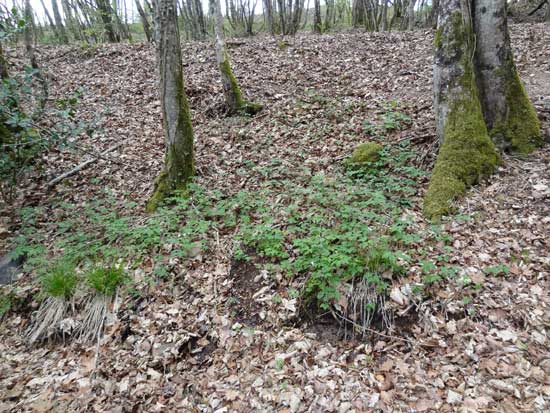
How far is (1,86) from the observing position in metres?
5.40

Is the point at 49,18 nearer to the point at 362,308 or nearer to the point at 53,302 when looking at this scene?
the point at 53,302

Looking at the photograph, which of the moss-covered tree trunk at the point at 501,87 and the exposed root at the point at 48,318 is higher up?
the moss-covered tree trunk at the point at 501,87

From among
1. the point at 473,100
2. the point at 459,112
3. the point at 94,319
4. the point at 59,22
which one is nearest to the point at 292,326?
the point at 94,319

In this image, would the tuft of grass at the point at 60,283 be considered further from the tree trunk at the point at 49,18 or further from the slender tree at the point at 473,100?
the tree trunk at the point at 49,18

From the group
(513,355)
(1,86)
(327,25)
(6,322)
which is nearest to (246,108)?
(1,86)

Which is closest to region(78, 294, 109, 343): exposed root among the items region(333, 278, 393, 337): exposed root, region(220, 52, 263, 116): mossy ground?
region(333, 278, 393, 337): exposed root

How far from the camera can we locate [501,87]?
16.6ft

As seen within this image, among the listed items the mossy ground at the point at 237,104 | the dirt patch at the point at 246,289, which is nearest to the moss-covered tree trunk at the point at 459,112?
the dirt patch at the point at 246,289

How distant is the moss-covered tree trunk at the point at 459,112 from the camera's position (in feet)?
15.5

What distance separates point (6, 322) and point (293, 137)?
5478 millimetres

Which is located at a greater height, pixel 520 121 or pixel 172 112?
pixel 172 112

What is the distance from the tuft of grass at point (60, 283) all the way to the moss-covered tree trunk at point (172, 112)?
1584mm

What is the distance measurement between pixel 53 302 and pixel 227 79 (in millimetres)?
5837

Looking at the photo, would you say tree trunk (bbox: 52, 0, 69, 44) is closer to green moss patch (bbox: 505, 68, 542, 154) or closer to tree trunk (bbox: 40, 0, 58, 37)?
tree trunk (bbox: 40, 0, 58, 37)
